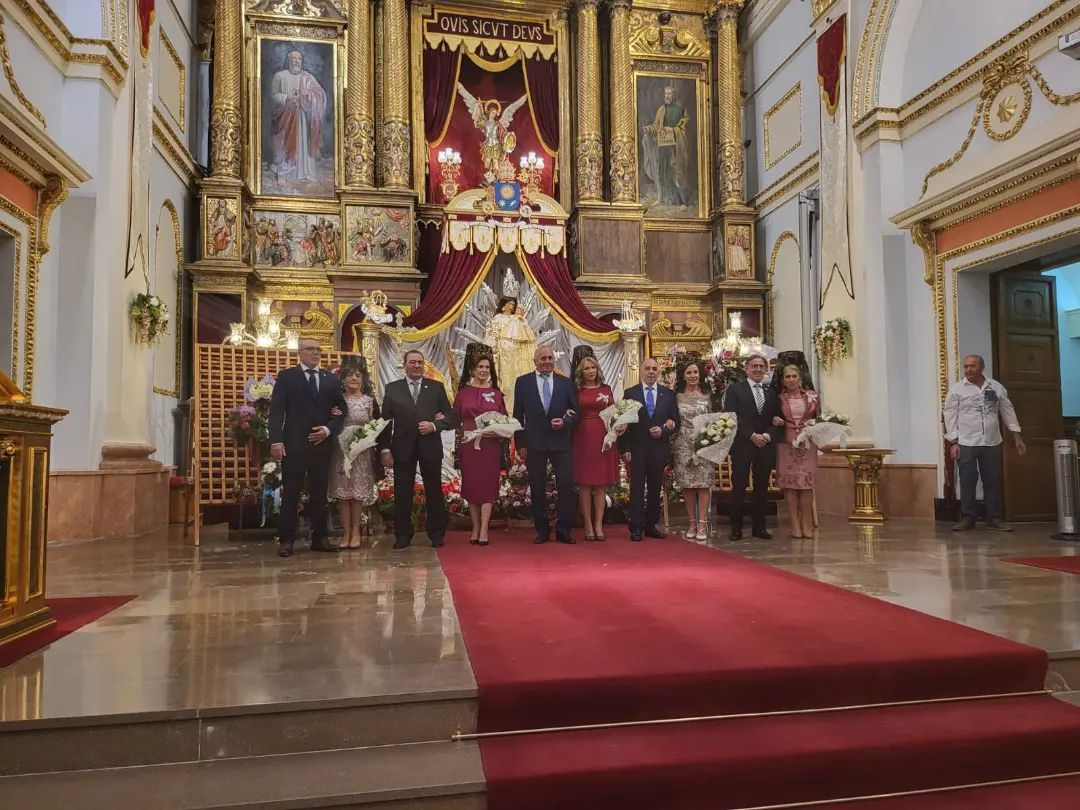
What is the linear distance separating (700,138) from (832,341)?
558 cm

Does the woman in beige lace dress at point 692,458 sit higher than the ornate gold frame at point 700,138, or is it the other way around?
the ornate gold frame at point 700,138

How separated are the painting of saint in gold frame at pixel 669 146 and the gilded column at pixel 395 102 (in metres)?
3.97

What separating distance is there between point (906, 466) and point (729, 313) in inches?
186

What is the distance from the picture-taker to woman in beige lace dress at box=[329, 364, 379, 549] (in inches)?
235

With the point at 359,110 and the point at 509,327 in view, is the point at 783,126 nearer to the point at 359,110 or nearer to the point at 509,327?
the point at 509,327

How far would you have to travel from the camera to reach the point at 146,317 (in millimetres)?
7980

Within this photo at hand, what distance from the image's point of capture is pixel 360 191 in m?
11.8

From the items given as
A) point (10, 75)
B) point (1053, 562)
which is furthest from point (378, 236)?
point (1053, 562)

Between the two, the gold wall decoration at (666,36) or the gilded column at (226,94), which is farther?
the gold wall decoration at (666,36)

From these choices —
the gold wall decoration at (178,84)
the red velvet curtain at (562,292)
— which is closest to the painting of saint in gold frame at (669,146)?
the red velvet curtain at (562,292)

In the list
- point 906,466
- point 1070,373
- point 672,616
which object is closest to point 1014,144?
point 906,466

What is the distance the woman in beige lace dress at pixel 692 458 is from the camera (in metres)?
6.31

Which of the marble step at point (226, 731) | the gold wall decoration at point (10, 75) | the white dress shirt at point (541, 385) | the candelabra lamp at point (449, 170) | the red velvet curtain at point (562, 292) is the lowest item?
the marble step at point (226, 731)

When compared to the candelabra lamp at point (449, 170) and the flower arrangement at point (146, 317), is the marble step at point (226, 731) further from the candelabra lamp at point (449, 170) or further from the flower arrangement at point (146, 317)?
the candelabra lamp at point (449, 170)
